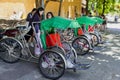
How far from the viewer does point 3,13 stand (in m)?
14.3

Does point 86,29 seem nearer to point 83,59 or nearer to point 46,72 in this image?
point 83,59

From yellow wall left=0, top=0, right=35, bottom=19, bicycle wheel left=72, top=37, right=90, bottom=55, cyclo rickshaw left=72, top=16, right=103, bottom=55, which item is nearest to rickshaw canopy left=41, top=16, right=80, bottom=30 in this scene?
cyclo rickshaw left=72, top=16, right=103, bottom=55

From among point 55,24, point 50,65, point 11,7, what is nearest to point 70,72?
point 50,65

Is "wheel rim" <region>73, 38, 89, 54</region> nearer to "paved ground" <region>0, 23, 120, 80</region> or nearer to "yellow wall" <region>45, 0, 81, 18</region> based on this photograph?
"paved ground" <region>0, 23, 120, 80</region>

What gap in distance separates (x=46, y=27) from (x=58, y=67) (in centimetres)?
110

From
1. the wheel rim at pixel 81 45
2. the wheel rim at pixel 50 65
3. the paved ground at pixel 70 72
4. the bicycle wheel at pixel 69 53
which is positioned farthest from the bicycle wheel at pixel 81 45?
the wheel rim at pixel 50 65

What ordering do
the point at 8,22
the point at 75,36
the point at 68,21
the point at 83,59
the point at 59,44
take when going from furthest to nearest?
the point at 8,22
the point at 75,36
the point at 83,59
the point at 59,44
the point at 68,21

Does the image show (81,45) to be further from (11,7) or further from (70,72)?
(11,7)

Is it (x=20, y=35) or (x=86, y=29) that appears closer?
(x=20, y=35)

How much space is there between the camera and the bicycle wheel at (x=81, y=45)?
9.22 m

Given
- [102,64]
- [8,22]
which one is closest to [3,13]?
[8,22]

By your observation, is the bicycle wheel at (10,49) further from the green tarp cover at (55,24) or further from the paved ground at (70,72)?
the green tarp cover at (55,24)

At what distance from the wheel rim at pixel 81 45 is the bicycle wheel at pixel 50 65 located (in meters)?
3.09

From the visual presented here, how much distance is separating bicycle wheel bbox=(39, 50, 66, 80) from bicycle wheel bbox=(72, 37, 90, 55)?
309 cm
